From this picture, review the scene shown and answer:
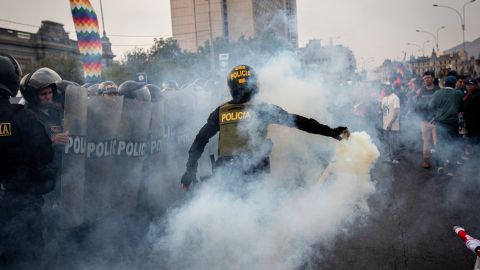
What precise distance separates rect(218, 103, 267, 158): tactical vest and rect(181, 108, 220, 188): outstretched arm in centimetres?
19

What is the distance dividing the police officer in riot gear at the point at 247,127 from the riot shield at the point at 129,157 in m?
1.19

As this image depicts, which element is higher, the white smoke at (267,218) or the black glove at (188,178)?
the black glove at (188,178)

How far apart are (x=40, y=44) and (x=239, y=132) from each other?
168ft

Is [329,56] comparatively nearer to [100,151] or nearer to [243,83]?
[243,83]

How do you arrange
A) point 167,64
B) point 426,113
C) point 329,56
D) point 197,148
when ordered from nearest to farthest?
point 197,148 < point 329,56 < point 426,113 < point 167,64

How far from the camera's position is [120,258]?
164 inches

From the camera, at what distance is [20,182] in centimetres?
304

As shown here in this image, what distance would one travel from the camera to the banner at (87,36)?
938 centimetres

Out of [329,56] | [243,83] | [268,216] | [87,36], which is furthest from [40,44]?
[268,216]

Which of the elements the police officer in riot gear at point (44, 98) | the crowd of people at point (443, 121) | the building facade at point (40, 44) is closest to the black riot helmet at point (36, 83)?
the police officer in riot gear at point (44, 98)

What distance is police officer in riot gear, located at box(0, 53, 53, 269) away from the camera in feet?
9.65

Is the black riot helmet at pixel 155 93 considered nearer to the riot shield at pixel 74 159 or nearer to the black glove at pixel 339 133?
the riot shield at pixel 74 159

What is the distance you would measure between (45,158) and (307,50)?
6056 millimetres

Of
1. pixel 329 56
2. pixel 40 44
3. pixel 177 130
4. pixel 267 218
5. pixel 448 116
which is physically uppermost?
pixel 40 44
